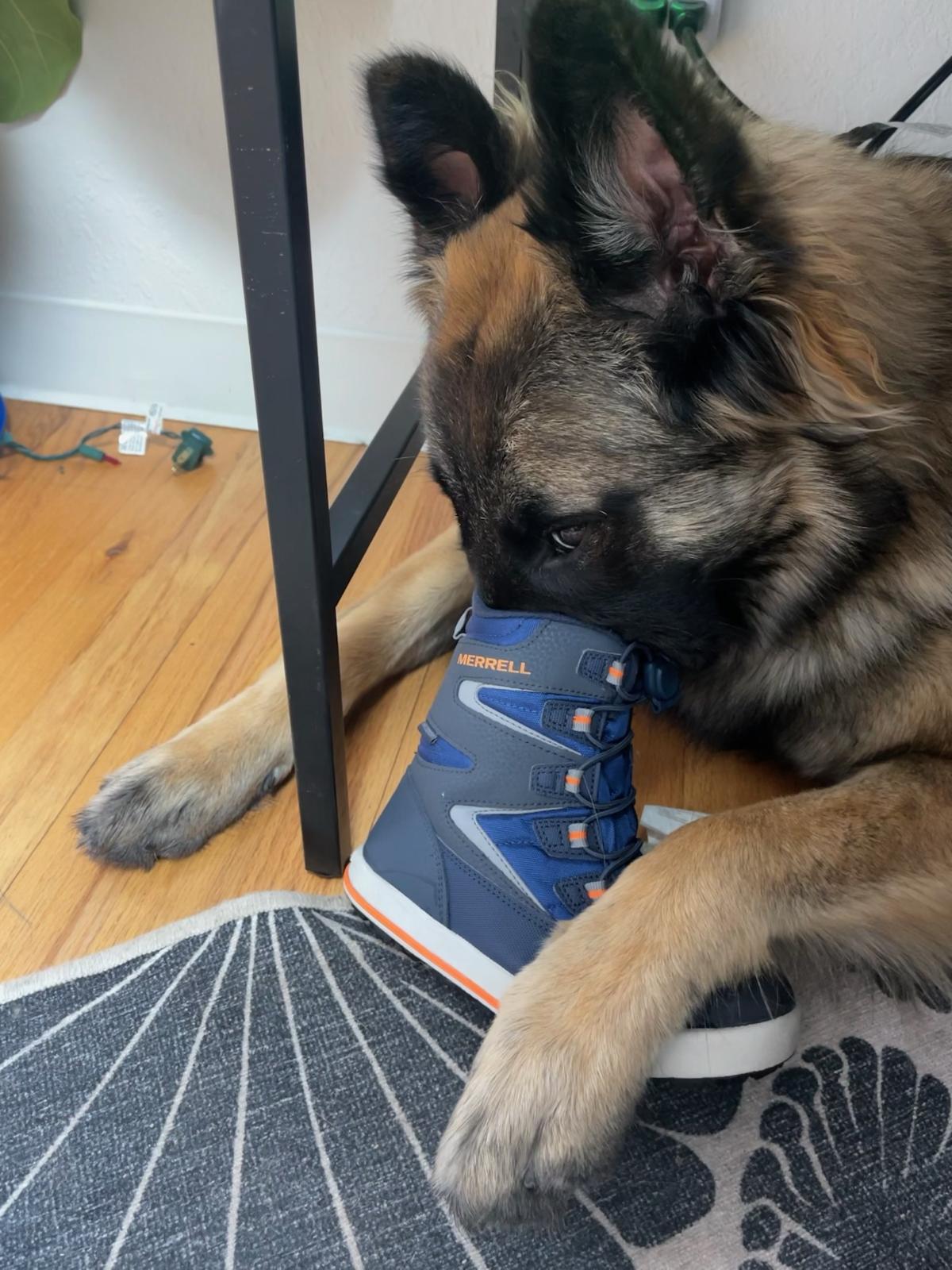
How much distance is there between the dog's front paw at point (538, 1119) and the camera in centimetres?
82

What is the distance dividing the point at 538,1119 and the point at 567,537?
1.86ft

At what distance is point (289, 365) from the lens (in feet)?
2.76

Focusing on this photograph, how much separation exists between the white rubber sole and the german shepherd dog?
0.06 m

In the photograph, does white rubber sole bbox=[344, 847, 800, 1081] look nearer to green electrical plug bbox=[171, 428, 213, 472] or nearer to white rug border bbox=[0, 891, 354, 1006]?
white rug border bbox=[0, 891, 354, 1006]

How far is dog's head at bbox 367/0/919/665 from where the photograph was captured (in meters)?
0.75

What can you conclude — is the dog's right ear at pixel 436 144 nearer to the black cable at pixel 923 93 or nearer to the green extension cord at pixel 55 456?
the black cable at pixel 923 93

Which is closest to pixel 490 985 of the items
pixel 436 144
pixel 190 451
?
pixel 436 144

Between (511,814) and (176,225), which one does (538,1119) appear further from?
(176,225)

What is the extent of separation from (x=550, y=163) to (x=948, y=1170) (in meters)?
1.07

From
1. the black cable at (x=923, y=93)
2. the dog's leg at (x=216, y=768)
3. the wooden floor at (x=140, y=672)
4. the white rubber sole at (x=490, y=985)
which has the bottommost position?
the wooden floor at (x=140, y=672)

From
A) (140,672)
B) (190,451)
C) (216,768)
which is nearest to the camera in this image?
(216,768)

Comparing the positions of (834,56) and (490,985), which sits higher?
(834,56)

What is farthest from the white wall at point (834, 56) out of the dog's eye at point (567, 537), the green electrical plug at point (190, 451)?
the green electrical plug at point (190, 451)

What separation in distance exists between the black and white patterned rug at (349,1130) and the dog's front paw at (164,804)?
13 centimetres
